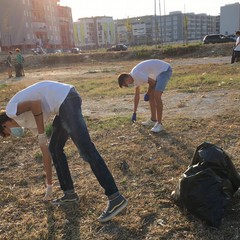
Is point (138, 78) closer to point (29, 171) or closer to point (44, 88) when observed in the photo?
point (29, 171)

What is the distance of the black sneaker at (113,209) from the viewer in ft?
10.5

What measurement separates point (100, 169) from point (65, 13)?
9897 cm

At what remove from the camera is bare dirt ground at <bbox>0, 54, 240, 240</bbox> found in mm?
3096

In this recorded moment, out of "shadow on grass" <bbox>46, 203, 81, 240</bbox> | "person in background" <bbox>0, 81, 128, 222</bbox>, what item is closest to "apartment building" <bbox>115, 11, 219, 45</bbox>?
"shadow on grass" <bbox>46, 203, 81, 240</bbox>

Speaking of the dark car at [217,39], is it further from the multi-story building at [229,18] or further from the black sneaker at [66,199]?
A: the multi-story building at [229,18]

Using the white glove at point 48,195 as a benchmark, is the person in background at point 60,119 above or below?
above

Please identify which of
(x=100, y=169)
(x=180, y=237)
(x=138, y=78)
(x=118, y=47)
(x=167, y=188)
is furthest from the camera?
(x=118, y=47)

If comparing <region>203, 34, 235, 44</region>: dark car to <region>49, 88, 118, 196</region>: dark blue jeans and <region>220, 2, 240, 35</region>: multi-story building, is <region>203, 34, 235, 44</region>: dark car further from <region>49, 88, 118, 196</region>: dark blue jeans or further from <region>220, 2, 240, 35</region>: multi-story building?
<region>220, 2, 240, 35</region>: multi-story building

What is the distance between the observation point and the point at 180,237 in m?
2.93

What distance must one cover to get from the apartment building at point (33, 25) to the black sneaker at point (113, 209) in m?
65.9

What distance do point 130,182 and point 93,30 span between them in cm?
11449

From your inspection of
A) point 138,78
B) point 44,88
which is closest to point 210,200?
point 44,88

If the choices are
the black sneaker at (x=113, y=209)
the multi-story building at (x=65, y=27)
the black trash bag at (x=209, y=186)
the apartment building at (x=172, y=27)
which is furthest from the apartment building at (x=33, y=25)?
the black trash bag at (x=209, y=186)

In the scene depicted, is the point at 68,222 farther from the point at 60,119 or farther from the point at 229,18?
the point at 229,18
